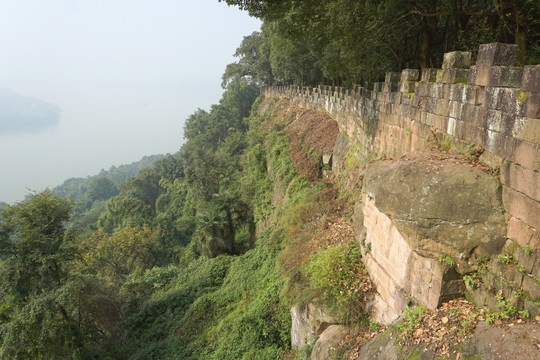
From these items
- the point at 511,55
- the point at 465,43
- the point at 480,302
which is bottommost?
the point at 480,302

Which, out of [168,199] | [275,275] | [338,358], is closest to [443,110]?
[338,358]

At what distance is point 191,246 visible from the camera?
2570 centimetres

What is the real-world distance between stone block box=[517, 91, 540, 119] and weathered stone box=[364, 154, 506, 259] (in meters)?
1.07

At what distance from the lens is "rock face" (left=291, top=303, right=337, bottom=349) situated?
24.1 feet

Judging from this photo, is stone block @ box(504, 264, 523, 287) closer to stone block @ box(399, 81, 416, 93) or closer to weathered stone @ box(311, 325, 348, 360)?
weathered stone @ box(311, 325, 348, 360)

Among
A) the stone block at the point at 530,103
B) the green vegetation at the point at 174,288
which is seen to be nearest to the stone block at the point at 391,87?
the green vegetation at the point at 174,288

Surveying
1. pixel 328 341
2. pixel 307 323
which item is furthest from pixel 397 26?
pixel 328 341

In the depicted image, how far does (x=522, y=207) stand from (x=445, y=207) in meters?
0.95

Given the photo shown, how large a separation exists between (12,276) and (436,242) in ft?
46.9

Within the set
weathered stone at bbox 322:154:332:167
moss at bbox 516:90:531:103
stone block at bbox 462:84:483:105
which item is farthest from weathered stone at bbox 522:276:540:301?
weathered stone at bbox 322:154:332:167

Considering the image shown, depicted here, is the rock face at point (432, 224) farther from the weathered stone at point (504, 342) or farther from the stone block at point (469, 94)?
the stone block at point (469, 94)

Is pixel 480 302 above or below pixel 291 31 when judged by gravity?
below

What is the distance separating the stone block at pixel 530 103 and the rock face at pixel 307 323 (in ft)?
17.5

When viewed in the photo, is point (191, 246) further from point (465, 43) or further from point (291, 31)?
point (465, 43)
